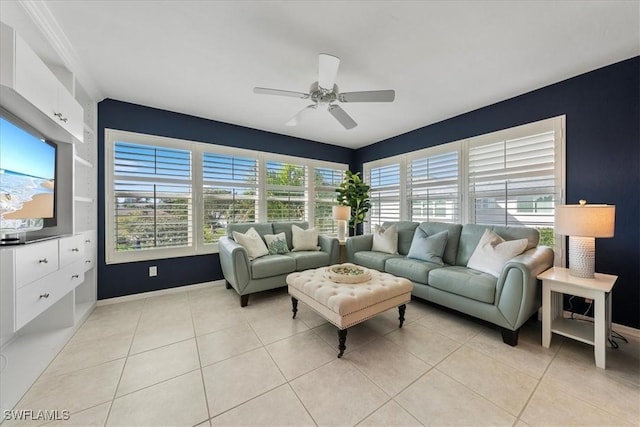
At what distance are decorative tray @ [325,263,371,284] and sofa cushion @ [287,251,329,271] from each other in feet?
2.82

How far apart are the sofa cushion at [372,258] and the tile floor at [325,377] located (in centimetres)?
90

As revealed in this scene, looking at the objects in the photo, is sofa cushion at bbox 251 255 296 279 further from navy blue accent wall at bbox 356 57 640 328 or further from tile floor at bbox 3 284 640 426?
navy blue accent wall at bbox 356 57 640 328

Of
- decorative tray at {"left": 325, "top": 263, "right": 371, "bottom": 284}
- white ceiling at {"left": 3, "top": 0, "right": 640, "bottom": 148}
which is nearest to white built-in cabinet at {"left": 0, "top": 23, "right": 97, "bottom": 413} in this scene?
white ceiling at {"left": 3, "top": 0, "right": 640, "bottom": 148}

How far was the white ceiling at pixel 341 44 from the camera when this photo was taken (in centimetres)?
166

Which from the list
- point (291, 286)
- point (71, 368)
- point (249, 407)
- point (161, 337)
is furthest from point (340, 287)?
point (71, 368)

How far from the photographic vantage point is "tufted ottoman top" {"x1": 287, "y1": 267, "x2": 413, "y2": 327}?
189cm

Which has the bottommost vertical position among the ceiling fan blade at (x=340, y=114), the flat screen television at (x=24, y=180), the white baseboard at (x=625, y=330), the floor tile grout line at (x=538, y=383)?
the floor tile grout line at (x=538, y=383)

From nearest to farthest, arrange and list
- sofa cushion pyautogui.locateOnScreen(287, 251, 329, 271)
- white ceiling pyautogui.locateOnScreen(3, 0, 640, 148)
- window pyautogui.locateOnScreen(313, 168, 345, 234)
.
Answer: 1. white ceiling pyautogui.locateOnScreen(3, 0, 640, 148)
2. sofa cushion pyautogui.locateOnScreen(287, 251, 329, 271)
3. window pyautogui.locateOnScreen(313, 168, 345, 234)

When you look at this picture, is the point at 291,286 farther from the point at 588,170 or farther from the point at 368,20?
the point at 588,170

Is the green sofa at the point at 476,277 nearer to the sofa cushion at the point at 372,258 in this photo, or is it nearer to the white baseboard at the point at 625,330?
the sofa cushion at the point at 372,258

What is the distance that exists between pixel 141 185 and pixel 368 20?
3188 mm


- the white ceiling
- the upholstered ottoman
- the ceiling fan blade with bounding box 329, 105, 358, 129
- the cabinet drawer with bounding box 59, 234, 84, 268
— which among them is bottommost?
the upholstered ottoman

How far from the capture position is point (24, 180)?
5.42ft

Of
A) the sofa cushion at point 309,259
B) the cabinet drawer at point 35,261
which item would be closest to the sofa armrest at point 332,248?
the sofa cushion at point 309,259
